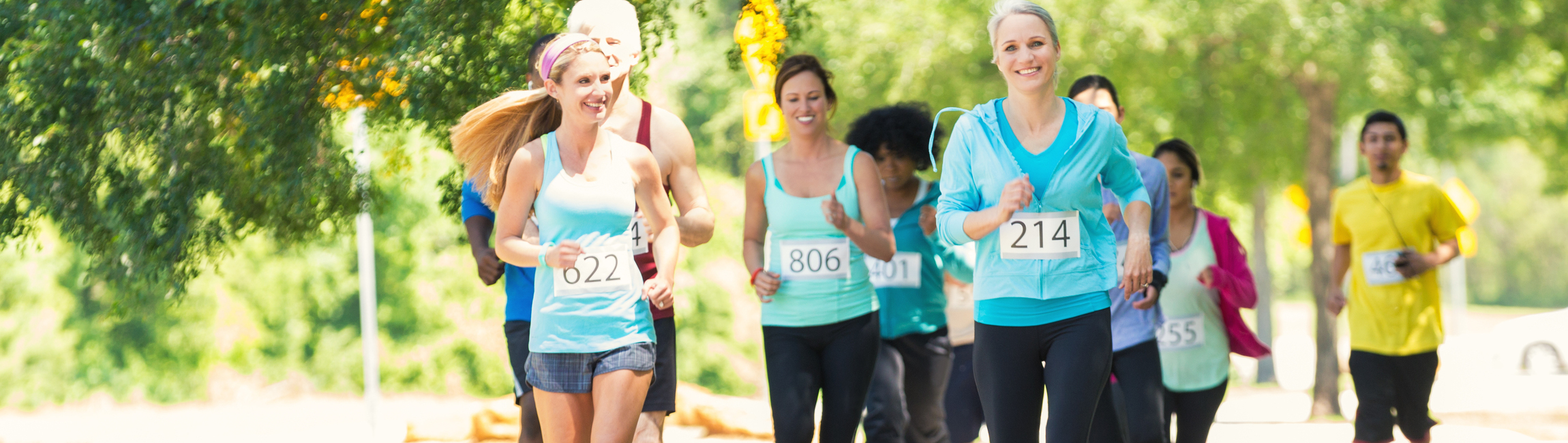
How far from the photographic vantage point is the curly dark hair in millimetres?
6117

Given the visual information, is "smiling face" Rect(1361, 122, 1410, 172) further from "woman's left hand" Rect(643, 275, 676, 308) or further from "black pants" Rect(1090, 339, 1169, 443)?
"woman's left hand" Rect(643, 275, 676, 308)

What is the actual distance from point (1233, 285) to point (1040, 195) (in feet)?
7.13

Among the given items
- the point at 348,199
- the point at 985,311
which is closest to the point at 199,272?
the point at 348,199

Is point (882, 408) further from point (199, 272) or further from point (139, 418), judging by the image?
point (139, 418)

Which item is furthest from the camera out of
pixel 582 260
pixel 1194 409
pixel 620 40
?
pixel 1194 409

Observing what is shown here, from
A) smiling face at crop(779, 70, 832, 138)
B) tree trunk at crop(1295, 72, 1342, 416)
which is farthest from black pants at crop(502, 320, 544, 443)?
tree trunk at crop(1295, 72, 1342, 416)

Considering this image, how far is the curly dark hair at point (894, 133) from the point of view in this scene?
6117 mm

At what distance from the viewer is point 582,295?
376cm

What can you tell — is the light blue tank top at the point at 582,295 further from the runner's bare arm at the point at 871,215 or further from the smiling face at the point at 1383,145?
the smiling face at the point at 1383,145

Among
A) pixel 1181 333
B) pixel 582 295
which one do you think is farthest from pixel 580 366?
pixel 1181 333

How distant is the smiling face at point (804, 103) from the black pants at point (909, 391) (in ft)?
3.44

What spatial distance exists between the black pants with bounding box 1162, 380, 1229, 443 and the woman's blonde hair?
9.69 feet

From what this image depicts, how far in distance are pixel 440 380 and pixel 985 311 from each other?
18228mm

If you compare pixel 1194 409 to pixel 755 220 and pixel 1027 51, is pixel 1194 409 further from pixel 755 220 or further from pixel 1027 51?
pixel 1027 51
